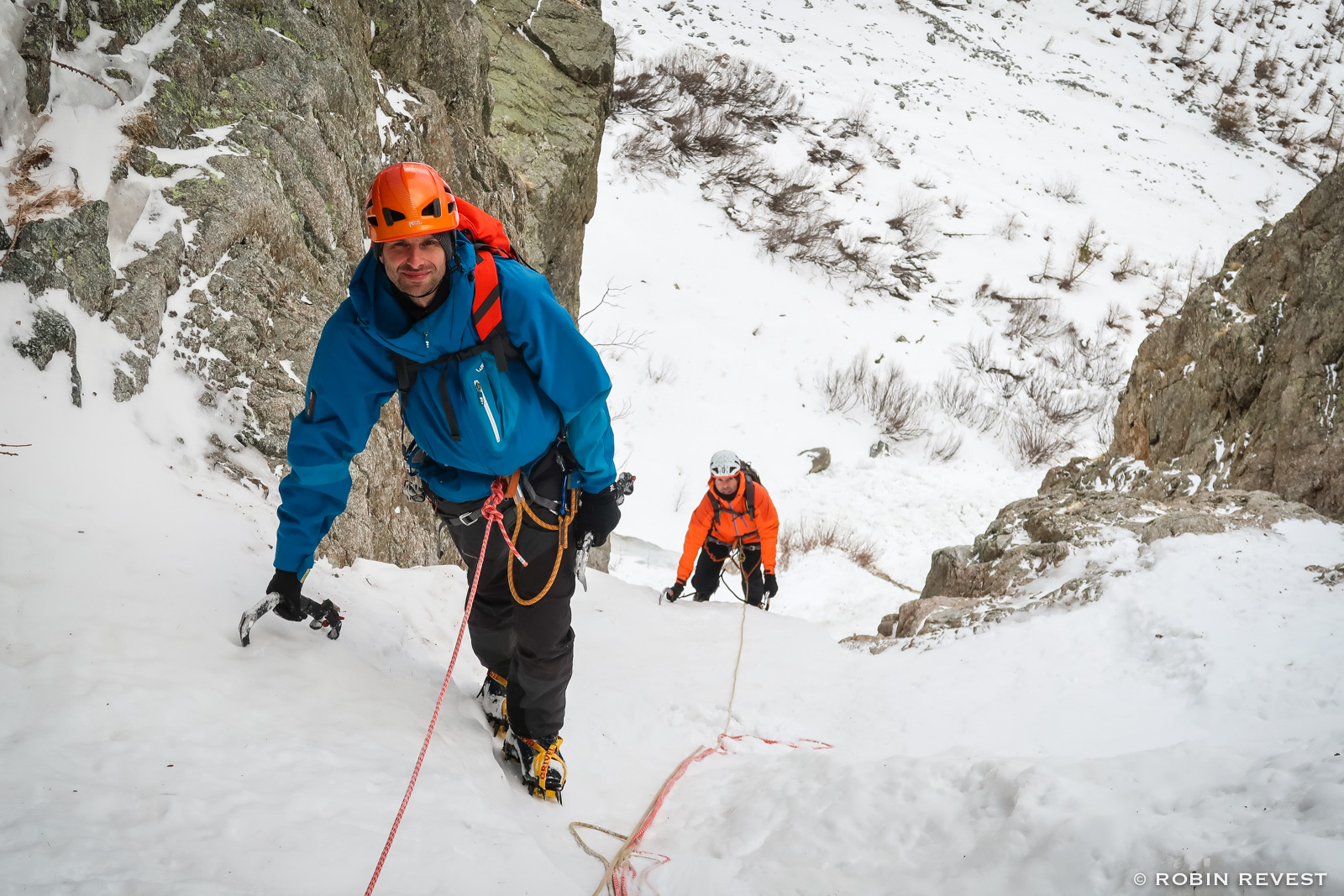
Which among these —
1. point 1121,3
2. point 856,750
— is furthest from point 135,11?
point 1121,3

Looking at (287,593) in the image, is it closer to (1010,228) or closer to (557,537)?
(557,537)

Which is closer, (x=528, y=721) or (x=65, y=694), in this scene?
(x=65, y=694)

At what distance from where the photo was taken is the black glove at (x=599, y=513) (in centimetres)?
253

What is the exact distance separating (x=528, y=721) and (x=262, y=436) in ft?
6.40

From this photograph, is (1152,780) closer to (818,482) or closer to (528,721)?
(528,721)

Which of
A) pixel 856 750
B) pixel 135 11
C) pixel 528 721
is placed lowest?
pixel 856 750

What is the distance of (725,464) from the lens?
223 inches

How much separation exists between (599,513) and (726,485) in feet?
11.0

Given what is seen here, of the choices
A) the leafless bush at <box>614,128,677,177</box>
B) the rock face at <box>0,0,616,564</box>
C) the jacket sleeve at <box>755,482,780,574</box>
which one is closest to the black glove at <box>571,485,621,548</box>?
the rock face at <box>0,0,616,564</box>

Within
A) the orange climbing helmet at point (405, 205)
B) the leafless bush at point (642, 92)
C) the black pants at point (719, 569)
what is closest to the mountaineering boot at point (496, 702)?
the orange climbing helmet at point (405, 205)

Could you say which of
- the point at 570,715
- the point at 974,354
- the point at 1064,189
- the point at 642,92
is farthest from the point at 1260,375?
the point at 1064,189

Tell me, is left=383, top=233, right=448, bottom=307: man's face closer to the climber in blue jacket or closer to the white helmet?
the climber in blue jacket

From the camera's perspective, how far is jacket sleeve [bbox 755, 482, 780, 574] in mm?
5934

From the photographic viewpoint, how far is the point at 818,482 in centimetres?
1316
